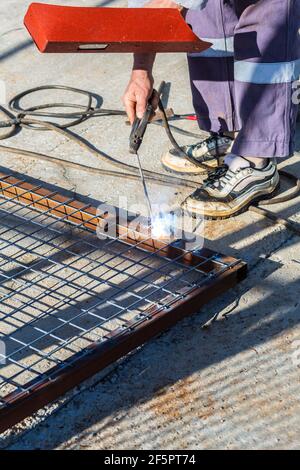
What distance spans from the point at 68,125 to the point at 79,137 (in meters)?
0.09

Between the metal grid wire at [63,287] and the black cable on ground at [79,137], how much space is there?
0.36 m

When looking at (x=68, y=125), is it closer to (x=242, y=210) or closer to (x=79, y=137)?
(x=79, y=137)

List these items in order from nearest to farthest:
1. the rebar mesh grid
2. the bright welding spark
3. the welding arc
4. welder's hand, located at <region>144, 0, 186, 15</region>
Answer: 1. the rebar mesh grid
2. welder's hand, located at <region>144, 0, 186, 15</region>
3. the bright welding spark
4. the welding arc

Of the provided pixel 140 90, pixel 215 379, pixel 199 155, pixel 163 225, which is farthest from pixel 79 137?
pixel 215 379

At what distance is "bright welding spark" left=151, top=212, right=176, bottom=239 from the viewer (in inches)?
108

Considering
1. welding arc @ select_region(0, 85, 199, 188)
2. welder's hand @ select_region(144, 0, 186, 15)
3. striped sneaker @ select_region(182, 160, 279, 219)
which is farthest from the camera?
welding arc @ select_region(0, 85, 199, 188)

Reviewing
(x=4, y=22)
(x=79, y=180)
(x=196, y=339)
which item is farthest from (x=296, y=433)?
(x=4, y=22)

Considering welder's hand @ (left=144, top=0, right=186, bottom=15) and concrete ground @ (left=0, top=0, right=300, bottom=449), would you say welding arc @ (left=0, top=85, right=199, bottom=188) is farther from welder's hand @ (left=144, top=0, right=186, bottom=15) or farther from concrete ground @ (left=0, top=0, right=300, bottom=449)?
welder's hand @ (left=144, top=0, right=186, bottom=15)

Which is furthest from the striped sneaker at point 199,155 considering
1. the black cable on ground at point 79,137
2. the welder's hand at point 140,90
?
the welder's hand at point 140,90

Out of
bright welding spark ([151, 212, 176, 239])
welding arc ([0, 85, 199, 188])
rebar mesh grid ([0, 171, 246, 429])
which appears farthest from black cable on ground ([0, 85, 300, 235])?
rebar mesh grid ([0, 171, 246, 429])

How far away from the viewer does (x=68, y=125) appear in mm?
3494

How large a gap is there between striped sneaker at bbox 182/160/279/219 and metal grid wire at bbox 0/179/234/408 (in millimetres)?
302

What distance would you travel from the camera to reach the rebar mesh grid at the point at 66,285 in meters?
2.32
